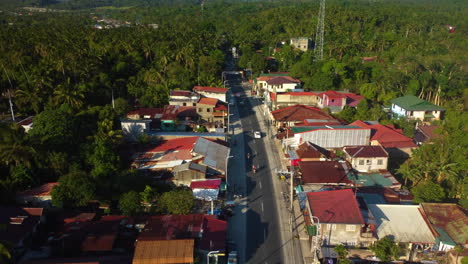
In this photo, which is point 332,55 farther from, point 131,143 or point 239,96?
point 131,143

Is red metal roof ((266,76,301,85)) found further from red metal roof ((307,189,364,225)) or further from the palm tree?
the palm tree

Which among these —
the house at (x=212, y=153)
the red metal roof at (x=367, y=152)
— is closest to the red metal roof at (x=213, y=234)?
the house at (x=212, y=153)

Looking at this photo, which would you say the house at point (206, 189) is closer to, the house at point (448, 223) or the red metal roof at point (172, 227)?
the red metal roof at point (172, 227)

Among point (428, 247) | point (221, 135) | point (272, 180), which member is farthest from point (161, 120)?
point (428, 247)

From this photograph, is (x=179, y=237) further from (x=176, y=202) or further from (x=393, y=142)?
(x=393, y=142)

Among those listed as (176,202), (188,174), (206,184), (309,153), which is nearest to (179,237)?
(176,202)

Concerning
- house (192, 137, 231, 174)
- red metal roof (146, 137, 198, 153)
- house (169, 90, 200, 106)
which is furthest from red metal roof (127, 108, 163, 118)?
house (192, 137, 231, 174)

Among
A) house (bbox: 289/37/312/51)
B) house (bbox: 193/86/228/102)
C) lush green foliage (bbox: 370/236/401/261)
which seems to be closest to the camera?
lush green foliage (bbox: 370/236/401/261)
